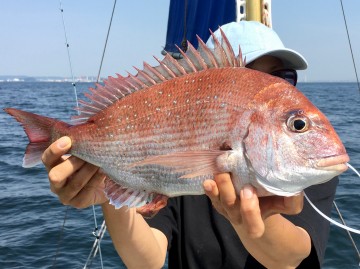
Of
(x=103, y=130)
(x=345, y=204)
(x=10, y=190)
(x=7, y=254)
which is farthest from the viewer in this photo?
(x=10, y=190)

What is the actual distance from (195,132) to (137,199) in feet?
1.53

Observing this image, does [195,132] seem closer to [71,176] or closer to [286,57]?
[71,176]

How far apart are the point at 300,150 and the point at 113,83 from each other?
999 mm

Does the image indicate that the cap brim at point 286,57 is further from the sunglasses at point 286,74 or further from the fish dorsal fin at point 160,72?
the fish dorsal fin at point 160,72

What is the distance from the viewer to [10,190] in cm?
971

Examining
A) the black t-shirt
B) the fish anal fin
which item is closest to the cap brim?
the black t-shirt

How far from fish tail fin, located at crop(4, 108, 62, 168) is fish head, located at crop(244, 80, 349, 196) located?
105 centimetres

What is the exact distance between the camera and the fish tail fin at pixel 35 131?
218cm

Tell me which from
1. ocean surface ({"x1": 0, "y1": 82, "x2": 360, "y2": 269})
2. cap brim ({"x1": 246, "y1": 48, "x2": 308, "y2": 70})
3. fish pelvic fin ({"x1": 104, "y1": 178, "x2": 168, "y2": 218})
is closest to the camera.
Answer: fish pelvic fin ({"x1": 104, "y1": 178, "x2": 168, "y2": 218})

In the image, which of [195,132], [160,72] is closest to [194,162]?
[195,132]

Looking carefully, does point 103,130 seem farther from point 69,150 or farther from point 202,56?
point 202,56

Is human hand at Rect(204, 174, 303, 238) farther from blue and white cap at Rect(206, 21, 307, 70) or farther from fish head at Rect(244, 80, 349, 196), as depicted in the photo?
blue and white cap at Rect(206, 21, 307, 70)

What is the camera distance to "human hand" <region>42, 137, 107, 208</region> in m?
2.11

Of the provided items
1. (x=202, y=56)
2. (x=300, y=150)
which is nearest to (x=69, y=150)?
(x=202, y=56)
